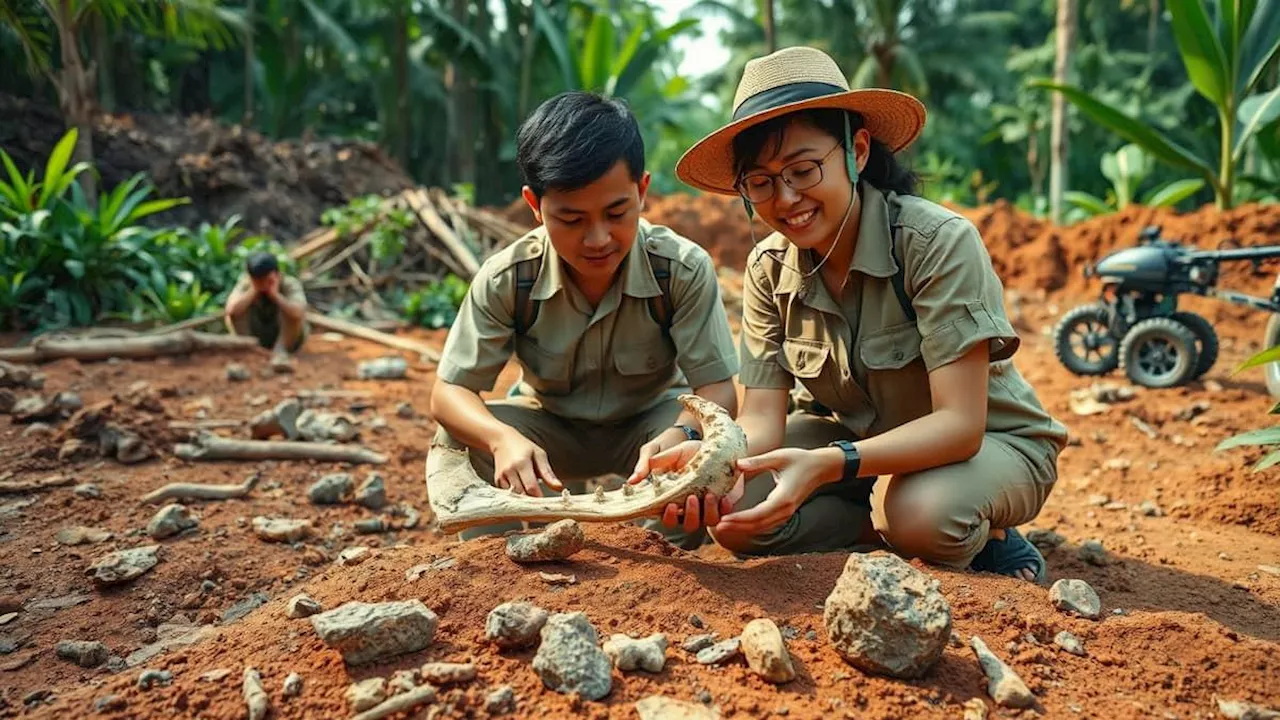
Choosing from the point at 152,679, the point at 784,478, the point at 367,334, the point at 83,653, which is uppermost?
the point at 784,478

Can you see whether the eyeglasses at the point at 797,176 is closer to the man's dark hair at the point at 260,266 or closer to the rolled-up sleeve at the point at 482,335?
the rolled-up sleeve at the point at 482,335

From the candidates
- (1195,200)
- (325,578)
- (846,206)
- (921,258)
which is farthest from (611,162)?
(1195,200)

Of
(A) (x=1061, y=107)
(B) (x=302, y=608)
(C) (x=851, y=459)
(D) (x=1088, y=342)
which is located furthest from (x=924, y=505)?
(A) (x=1061, y=107)

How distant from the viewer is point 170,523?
278 centimetres

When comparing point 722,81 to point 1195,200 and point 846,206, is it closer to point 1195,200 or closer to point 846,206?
point 1195,200

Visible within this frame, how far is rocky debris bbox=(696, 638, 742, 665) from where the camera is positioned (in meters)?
1.71

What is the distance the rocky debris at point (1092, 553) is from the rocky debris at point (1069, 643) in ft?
2.78

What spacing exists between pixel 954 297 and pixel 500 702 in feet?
4.61

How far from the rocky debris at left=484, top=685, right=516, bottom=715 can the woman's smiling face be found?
131cm

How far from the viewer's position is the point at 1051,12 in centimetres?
2322

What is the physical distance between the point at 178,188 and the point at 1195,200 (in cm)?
2095

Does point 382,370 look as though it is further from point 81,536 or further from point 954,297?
point 954,297

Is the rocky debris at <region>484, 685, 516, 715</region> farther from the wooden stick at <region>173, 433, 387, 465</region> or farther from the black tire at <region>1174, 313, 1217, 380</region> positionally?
the black tire at <region>1174, 313, 1217, 380</region>

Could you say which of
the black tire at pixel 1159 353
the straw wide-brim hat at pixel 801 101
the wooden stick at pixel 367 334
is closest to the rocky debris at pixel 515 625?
the straw wide-brim hat at pixel 801 101
